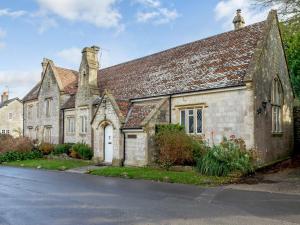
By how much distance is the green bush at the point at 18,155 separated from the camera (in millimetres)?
28134

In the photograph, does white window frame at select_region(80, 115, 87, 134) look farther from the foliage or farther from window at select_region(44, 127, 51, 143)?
window at select_region(44, 127, 51, 143)

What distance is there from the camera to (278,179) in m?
15.1

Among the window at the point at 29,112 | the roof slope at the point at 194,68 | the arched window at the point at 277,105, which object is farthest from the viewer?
the window at the point at 29,112

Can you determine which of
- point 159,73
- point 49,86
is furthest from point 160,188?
point 49,86

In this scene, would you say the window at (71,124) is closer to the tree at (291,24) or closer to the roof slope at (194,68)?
the roof slope at (194,68)

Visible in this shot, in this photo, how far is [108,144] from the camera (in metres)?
23.5

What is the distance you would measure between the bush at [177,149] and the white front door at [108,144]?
524 centimetres

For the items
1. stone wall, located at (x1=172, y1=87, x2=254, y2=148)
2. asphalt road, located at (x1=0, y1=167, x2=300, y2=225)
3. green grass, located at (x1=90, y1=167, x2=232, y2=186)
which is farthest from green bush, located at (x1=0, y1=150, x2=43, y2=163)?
stone wall, located at (x1=172, y1=87, x2=254, y2=148)

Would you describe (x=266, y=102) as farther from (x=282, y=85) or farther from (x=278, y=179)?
(x=278, y=179)

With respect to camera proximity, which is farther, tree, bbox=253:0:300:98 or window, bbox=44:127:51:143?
window, bbox=44:127:51:143

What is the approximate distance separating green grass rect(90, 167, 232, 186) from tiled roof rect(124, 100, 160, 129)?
3.23 meters

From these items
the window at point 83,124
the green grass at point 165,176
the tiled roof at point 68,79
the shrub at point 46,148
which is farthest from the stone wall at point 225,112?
the tiled roof at point 68,79

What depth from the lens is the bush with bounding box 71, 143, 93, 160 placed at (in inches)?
1014

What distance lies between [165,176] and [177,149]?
237 cm
